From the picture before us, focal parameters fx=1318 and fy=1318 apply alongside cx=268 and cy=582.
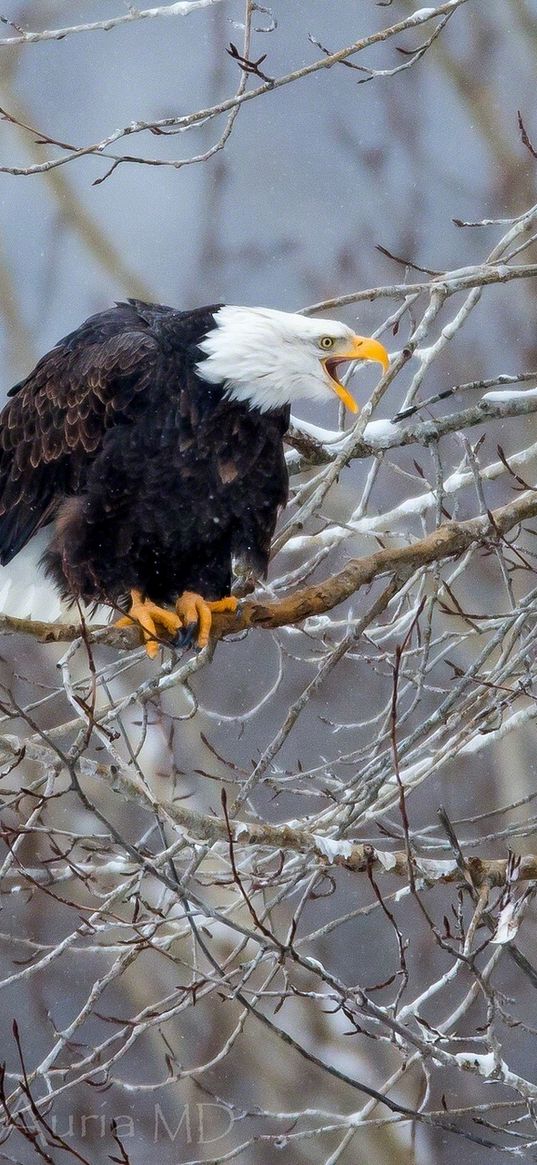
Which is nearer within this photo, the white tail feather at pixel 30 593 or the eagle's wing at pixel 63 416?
the eagle's wing at pixel 63 416

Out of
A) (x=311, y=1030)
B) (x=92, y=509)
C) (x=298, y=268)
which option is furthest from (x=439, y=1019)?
(x=92, y=509)

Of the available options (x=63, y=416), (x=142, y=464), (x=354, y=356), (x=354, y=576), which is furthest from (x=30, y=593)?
(x=354, y=576)

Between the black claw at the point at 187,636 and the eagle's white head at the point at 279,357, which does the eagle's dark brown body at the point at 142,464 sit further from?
the black claw at the point at 187,636

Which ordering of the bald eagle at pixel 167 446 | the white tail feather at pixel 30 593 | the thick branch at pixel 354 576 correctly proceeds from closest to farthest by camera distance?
the thick branch at pixel 354 576 < the bald eagle at pixel 167 446 < the white tail feather at pixel 30 593

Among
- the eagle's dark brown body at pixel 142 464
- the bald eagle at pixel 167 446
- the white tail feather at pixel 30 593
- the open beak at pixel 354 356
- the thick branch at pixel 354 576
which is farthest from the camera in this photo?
the white tail feather at pixel 30 593

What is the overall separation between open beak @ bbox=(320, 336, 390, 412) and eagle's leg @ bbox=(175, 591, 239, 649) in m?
0.72

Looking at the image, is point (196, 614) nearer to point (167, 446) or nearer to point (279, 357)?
point (167, 446)

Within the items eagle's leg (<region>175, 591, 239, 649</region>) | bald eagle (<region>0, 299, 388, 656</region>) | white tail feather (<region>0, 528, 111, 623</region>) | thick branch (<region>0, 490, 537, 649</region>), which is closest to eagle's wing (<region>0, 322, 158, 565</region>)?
bald eagle (<region>0, 299, 388, 656</region>)

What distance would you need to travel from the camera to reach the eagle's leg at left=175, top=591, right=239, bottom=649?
4070mm

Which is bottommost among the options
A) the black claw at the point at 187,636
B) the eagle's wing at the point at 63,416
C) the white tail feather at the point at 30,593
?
the black claw at the point at 187,636

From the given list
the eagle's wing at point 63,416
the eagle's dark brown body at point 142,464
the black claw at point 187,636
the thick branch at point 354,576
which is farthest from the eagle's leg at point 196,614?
the thick branch at point 354,576

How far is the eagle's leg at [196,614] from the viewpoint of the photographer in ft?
13.4

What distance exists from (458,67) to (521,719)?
26.9 feet

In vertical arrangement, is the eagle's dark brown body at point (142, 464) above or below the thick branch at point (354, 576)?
Answer: above
